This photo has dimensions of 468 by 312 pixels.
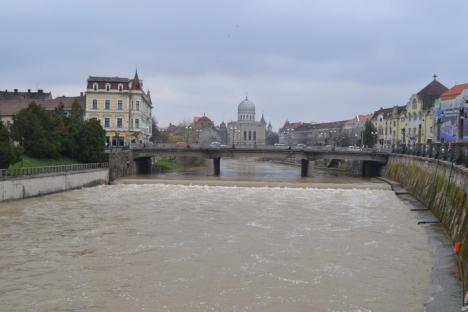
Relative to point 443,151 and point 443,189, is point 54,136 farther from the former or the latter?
point 443,189

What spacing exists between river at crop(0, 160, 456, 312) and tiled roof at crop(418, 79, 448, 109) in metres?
61.6

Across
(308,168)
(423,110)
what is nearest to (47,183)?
(308,168)

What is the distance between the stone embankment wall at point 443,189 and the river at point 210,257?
5.57 feet

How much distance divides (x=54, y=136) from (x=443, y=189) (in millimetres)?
40747

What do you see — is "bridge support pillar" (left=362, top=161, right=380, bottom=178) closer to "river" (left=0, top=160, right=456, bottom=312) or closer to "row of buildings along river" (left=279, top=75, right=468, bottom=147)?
"row of buildings along river" (left=279, top=75, right=468, bottom=147)

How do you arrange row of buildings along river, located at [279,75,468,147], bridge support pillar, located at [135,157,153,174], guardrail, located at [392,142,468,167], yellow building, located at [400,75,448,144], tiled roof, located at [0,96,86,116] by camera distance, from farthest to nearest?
yellow building, located at [400,75,448,144], tiled roof, located at [0,96,86,116], bridge support pillar, located at [135,157,153,174], row of buildings along river, located at [279,75,468,147], guardrail, located at [392,142,468,167]

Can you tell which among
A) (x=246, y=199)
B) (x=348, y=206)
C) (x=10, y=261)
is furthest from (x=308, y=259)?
(x=246, y=199)

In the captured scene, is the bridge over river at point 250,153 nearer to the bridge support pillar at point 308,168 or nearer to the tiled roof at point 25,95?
the bridge support pillar at point 308,168

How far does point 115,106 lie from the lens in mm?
90062

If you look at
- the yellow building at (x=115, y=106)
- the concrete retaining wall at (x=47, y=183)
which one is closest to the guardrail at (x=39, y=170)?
the concrete retaining wall at (x=47, y=183)

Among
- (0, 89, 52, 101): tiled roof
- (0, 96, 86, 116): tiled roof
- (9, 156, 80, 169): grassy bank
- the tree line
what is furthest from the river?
(0, 89, 52, 101): tiled roof

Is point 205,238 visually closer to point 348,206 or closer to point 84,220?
point 84,220

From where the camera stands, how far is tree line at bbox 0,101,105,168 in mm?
56250

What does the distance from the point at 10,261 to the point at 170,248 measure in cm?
693
